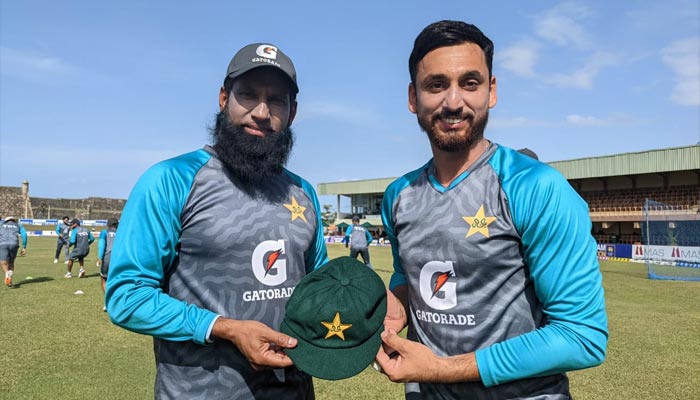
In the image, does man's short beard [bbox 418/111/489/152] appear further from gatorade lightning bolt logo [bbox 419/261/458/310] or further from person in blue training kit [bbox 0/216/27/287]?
person in blue training kit [bbox 0/216/27/287]

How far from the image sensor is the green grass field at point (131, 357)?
5688 millimetres

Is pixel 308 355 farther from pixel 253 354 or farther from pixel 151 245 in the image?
pixel 151 245

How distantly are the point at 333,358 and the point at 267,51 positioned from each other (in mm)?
1639

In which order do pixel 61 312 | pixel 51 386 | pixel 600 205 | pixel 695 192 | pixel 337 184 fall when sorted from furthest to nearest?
1. pixel 337 184
2. pixel 600 205
3. pixel 695 192
4. pixel 61 312
5. pixel 51 386

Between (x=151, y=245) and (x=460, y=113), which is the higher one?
(x=460, y=113)

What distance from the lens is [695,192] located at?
112ft

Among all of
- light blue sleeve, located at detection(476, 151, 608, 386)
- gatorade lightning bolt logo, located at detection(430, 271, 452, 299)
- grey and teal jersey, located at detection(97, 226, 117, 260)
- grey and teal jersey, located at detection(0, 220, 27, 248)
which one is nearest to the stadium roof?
grey and teal jersey, located at detection(97, 226, 117, 260)

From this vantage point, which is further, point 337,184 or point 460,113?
point 337,184

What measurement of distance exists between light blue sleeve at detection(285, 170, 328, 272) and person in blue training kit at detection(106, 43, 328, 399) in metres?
0.12

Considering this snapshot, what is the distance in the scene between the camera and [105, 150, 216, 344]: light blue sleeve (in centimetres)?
215

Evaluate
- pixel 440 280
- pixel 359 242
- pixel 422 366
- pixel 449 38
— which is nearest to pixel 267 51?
pixel 449 38

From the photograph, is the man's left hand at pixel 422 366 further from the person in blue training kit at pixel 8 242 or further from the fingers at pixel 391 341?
the person in blue training kit at pixel 8 242

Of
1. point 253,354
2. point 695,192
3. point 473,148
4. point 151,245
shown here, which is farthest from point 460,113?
point 695,192

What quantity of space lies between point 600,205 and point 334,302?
138 feet
